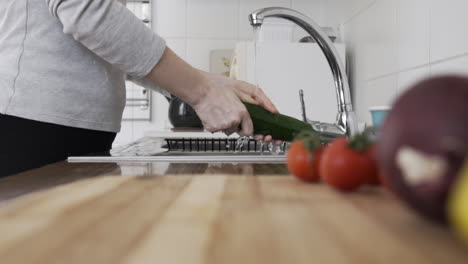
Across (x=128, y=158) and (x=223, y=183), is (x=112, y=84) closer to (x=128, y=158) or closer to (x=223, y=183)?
(x=128, y=158)

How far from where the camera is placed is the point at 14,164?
917 mm

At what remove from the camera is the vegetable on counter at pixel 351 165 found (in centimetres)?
42

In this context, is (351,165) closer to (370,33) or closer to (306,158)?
(306,158)

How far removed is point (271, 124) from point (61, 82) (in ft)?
1.36

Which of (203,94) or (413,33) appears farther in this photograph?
(413,33)

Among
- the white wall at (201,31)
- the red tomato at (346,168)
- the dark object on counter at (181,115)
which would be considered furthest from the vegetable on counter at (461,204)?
the white wall at (201,31)

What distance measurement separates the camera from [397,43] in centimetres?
158

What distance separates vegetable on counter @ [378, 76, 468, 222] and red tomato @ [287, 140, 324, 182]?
7.6 inches

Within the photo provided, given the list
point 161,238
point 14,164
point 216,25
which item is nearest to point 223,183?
point 161,238

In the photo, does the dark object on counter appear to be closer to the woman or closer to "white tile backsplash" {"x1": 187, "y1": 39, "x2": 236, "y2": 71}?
"white tile backsplash" {"x1": 187, "y1": 39, "x2": 236, "y2": 71}

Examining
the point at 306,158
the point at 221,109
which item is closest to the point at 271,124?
the point at 221,109

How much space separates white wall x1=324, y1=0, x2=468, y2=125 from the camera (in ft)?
3.82

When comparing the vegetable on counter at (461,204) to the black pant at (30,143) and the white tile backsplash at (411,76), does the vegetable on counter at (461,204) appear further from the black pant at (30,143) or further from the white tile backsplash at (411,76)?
the white tile backsplash at (411,76)

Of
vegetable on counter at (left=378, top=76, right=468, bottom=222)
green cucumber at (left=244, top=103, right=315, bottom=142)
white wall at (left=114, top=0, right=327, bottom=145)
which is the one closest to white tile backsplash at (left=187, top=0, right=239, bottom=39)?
white wall at (left=114, top=0, right=327, bottom=145)
